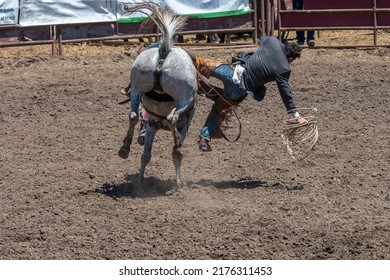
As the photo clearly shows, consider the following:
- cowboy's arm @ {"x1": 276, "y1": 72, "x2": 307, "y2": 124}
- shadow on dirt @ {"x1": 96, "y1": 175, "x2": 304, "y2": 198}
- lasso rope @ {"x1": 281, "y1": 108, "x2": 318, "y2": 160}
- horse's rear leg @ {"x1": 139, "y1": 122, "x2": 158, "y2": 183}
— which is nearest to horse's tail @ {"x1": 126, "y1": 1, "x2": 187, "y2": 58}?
horse's rear leg @ {"x1": 139, "y1": 122, "x2": 158, "y2": 183}

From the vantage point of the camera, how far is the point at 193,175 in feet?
34.9

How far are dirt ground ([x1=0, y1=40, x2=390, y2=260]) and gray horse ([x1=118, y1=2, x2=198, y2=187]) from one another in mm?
778

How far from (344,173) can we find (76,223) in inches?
123

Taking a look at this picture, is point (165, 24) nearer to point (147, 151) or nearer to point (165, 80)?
point (165, 80)

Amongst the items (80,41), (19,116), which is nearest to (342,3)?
(80,41)

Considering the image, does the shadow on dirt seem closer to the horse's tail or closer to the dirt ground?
the dirt ground

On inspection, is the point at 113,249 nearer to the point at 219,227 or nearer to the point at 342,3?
the point at 219,227

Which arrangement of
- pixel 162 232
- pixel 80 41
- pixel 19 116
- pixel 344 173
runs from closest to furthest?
pixel 162 232 < pixel 344 173 < pixel 19 116 < pixel 80 41

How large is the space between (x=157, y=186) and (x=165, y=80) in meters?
1.28

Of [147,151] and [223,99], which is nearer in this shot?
[147,151]

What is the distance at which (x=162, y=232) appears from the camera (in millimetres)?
8250

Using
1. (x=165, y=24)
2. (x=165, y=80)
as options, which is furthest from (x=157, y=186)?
(x=165, y=24)

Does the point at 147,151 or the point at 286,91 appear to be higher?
the point at 286,91
